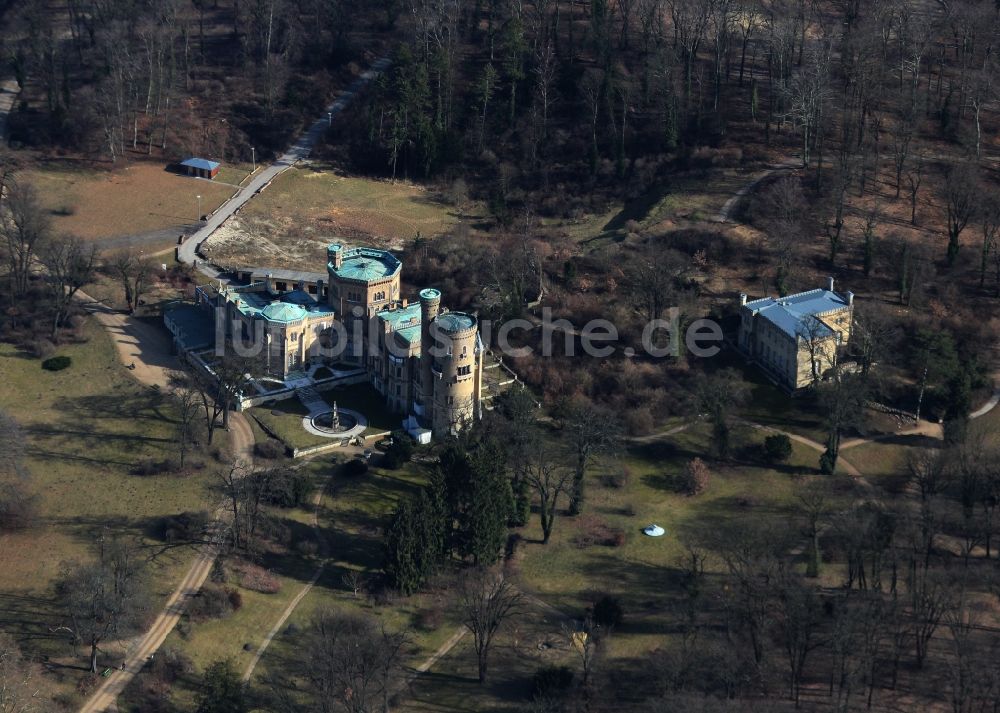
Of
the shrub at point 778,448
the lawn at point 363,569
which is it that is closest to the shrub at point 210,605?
the lawn at point 363,569

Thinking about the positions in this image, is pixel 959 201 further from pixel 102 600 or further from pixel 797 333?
pixel 102 600

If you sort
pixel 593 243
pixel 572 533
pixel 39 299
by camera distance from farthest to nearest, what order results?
pixel 593 243 < pixel 39 299 < pixel 572 533

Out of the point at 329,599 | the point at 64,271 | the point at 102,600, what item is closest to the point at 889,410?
the point at 329,599

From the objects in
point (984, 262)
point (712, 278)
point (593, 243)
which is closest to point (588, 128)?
point (593, 243)

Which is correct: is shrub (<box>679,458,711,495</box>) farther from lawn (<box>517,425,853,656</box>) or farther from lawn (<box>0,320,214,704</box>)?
lawn (<box>0,320,214,704</box>)

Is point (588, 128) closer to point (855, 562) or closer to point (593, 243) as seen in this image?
point (593, 243)

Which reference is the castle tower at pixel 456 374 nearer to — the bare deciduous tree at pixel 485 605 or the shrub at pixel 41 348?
the bare deciduous tree at pixel 485 605
